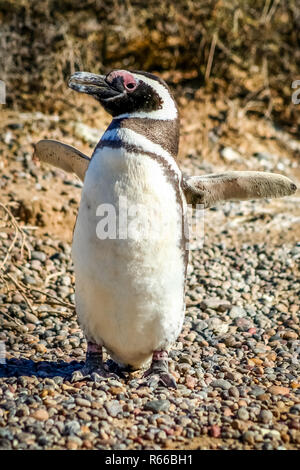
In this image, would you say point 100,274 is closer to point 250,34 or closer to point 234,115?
point 234,115

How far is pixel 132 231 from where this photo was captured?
3062 mm

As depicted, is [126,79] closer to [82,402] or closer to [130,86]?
[130,86]

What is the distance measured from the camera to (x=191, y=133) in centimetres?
771

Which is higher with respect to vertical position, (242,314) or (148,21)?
(148,21)

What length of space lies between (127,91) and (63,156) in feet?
2.29

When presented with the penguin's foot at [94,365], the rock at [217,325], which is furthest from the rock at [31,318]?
the rock at [217,325]

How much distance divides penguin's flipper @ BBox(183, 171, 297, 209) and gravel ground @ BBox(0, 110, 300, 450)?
2.92ft

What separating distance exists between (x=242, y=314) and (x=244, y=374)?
104cm

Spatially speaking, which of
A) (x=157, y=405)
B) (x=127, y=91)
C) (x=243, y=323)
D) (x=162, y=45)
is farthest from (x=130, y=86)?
(x=162, y=45)

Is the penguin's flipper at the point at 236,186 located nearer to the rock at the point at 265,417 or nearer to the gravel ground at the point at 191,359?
the gravel ground at the point at 191,359

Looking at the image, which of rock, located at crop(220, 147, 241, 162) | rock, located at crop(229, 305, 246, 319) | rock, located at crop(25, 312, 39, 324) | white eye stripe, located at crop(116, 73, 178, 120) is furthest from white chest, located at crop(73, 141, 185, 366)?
rock, located at crop(220, 147, 241, 162)

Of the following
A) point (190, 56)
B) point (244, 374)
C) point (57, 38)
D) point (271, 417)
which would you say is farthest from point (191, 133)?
point (271, 417)

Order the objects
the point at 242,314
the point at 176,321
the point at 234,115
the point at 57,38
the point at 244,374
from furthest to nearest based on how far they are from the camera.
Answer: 1. the point at 234,115
2. the point at 57,38
3. the point at 242,314
4. the point at 244,374
5. the point at 176,321

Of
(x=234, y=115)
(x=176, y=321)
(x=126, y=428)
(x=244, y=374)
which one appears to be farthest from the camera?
(x=234, y=115)
